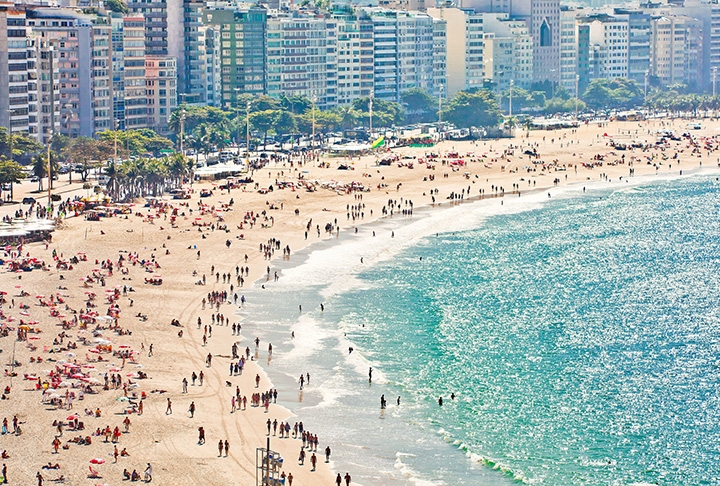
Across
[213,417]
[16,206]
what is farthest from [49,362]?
[16,206]

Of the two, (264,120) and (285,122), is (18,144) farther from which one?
(285,122)

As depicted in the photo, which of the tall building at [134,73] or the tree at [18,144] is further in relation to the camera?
the tall building at [134,73]

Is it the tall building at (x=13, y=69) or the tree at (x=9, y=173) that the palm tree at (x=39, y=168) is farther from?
the tall building at (x=13, y=69)

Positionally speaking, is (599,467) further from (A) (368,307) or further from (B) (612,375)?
(A) (368,307)

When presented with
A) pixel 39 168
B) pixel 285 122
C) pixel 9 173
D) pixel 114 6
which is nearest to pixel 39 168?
pixel 39 168

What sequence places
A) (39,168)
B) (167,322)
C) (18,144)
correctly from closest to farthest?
(167,322), (39,168), (18,144)

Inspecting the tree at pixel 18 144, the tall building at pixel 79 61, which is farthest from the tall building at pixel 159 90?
the tree at pixel 18 144

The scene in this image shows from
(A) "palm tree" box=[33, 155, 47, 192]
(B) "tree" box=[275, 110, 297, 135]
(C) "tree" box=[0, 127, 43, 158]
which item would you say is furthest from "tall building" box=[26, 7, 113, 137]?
(A) "palm tree" box=[33, 155, 47, 192]
